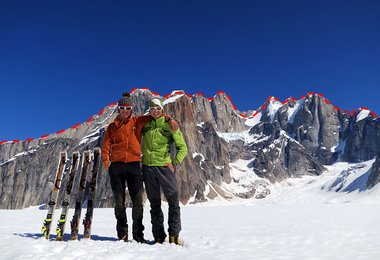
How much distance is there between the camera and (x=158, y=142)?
8.91 m

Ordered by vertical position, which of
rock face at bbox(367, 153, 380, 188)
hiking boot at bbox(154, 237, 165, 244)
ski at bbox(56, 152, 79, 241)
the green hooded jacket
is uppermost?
rock face at bbox(367, 153, 380, 188)

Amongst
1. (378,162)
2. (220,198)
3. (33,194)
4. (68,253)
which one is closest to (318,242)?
(68,253)

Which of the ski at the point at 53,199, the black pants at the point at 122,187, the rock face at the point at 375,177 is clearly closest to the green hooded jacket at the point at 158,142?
the black pants at the point at 122,187

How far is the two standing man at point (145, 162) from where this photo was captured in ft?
29.1

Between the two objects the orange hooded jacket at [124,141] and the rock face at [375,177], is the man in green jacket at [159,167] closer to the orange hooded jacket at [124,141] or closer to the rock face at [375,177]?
the orange hooded jacket at [124,141]

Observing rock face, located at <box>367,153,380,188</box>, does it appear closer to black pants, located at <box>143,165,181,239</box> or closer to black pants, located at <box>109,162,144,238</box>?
black pants, located at <box>143,165,181,239</box>

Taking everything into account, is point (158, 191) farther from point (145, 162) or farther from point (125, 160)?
point (125, 160)

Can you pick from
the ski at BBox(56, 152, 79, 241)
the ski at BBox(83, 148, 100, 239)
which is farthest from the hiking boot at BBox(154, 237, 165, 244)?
the ski at BBox(56, 152, 79, 241)

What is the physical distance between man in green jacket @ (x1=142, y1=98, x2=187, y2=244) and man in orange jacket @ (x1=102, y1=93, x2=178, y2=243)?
197mm

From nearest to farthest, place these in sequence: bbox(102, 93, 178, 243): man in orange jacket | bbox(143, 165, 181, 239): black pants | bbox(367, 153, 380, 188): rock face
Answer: bbox(143, 165, 181, 239): black pants
bbox(102, 93, 178, 243): man in orange jacket
bbox(367, 153, 380, 188): rock face

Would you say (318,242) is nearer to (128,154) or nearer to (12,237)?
(128,154)

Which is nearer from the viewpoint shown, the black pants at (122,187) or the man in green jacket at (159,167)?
the man in green jacket at (159,167)

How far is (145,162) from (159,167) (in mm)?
392

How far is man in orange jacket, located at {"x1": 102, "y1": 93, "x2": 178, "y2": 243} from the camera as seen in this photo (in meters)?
8.94
